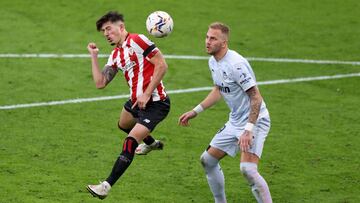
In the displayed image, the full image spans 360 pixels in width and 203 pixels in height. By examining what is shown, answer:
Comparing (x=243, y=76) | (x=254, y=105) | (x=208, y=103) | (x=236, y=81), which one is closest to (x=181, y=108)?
(x=208, y=103)

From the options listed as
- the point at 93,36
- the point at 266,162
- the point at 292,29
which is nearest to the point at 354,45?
the point at 292,29

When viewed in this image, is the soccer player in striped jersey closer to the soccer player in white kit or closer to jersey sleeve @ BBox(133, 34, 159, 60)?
jersey sleeve @ BBox(133, 34, 159, 60)

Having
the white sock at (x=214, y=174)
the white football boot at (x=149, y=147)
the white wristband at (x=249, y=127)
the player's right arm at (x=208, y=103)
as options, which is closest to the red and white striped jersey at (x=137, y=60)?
the player's right arm at (x=208, y=103)

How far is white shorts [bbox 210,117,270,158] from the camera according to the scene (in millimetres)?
12430

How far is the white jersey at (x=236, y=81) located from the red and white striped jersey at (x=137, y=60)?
3.56ft

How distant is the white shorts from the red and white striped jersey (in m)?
1.38

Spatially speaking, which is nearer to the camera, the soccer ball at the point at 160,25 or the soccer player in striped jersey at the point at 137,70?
the soccer player in striped jersey at the point at 137,70

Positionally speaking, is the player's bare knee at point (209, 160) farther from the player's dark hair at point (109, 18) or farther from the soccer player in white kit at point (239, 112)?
the player's dark hair at point (109, 18)

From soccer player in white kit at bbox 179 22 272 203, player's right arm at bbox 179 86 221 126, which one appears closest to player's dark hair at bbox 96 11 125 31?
soccer player in white kit at bbox 179 22 272 203

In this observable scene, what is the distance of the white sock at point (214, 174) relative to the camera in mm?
12891

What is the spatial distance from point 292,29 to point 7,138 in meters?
10.0

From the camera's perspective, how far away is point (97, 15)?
2455 centimetres

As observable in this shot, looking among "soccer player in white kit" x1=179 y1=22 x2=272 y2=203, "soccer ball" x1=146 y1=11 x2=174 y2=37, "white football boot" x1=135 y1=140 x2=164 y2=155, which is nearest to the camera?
"soccer player in white kit" x1=179 y1=22 x2=272 y2=203

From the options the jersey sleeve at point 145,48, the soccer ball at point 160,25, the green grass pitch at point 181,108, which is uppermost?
the soccer ball at point 160,25
